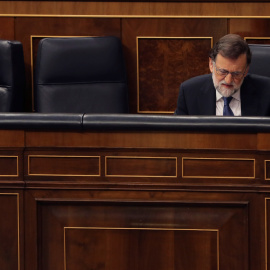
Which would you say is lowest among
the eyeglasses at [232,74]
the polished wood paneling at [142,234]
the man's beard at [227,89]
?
the polished wood paneling at [142,234]

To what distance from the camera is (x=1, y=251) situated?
0.89 m

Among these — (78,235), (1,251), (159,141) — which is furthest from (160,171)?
(1,251)

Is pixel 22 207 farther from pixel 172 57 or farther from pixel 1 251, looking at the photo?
pixel 172 57

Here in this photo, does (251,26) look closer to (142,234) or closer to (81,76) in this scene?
(81,76)

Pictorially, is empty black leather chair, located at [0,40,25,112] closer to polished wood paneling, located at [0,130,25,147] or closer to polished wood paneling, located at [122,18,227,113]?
polished wood paneling, located at [122,18,227,113]

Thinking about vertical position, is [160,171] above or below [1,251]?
above

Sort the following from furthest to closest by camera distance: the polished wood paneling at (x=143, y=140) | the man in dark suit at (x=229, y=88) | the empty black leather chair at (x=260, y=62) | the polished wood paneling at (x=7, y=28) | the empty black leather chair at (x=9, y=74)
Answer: the polished wood paneling at (x=7, y=28)
the empty black leather chair at (x=9, y=74)
the empty black leather chair at (x=260, y=62)
the man in dark suit at (x=229, y=88)
the polished wood paneling at (x=143, y=140)

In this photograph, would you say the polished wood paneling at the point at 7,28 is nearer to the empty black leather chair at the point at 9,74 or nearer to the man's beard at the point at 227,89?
the empty black leather chair at the point at 9,74

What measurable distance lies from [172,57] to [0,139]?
2.03 feet

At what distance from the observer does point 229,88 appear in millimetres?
1088

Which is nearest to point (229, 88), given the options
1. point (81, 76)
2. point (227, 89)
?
point (227, 89)

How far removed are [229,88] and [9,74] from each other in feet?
1.61

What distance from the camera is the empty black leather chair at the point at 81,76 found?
4.43ft

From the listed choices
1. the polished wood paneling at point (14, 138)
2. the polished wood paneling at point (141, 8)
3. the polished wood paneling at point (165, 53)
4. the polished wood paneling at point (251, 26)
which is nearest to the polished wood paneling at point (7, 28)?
the polished wood paneling at point (141, 8)
